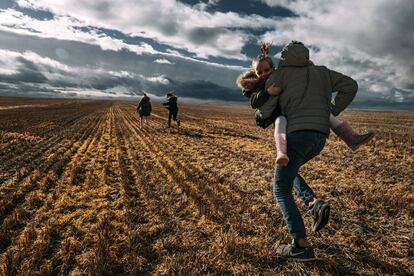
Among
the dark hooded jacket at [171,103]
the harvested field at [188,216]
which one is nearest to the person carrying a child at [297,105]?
the harvested field at [188,216]

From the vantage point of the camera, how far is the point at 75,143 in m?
13.4

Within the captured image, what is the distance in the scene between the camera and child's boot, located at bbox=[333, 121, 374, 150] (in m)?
3.15

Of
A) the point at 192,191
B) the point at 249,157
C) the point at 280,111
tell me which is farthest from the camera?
the point at 249,157

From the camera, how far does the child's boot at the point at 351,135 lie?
3146 millimetres

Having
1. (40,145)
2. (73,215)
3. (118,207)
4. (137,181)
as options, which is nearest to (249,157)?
(137,181)

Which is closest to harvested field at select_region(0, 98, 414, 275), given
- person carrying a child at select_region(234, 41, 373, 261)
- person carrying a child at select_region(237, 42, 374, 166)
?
person carrying a child at select_region(234, 41, 373, 261)

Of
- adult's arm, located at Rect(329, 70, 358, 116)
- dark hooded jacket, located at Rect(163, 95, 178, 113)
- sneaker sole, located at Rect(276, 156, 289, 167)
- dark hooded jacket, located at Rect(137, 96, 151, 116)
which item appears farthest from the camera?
dark hooded jacket, located at Rect(137, 96, 151, 116)

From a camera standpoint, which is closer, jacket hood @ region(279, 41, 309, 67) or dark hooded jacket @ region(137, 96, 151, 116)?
jacket hood @ region(279, 41, 309, 67)

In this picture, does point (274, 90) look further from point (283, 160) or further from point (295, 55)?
point (283, 160)

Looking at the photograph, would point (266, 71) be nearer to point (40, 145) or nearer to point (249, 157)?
point (249, 157)

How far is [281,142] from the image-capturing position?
2871mm

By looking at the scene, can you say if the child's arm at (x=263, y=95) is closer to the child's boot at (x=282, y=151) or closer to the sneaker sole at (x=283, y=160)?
the child's boot at (x=282, y=151)

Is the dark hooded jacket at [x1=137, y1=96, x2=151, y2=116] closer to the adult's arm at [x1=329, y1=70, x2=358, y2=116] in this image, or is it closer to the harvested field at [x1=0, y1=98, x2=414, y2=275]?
A: the harvested field at [x1=0, y1=98, x2=414, y2=275]

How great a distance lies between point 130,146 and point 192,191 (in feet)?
22.7
